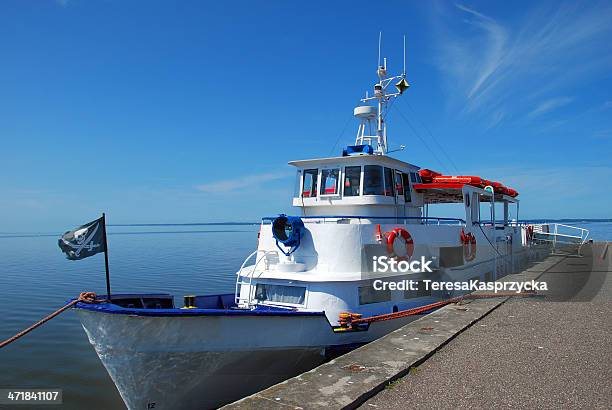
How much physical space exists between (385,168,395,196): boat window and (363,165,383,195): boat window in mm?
269

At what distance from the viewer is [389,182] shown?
41.0 ft

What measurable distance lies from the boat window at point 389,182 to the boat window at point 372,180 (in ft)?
0.88

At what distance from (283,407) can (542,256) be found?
2731cm

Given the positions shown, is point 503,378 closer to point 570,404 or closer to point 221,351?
point 570,404

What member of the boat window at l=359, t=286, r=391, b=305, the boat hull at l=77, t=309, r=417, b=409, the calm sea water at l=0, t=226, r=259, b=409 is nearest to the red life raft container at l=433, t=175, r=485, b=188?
the boat window at l=359, t=286, r=391, b=305

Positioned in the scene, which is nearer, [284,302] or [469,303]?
[284,302]

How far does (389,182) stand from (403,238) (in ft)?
6.72

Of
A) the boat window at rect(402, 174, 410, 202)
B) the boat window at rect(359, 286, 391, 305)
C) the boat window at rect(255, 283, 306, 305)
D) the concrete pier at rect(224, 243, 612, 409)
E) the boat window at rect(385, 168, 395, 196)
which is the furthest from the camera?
the boat window at rect(402, 174, 410, 202)

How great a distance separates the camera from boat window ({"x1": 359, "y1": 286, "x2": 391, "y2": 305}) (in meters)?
10.3

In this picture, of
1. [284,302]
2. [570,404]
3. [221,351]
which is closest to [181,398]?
[221,351]

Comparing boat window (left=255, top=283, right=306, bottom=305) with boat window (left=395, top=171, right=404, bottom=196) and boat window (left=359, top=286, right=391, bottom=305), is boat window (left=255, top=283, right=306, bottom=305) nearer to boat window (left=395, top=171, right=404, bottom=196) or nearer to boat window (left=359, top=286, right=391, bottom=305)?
boat window (left=359, top=286, right=391, bottom=305)

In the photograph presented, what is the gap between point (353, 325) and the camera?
31.6 ft

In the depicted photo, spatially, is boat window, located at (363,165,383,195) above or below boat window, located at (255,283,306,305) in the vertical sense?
above

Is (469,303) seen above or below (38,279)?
above
